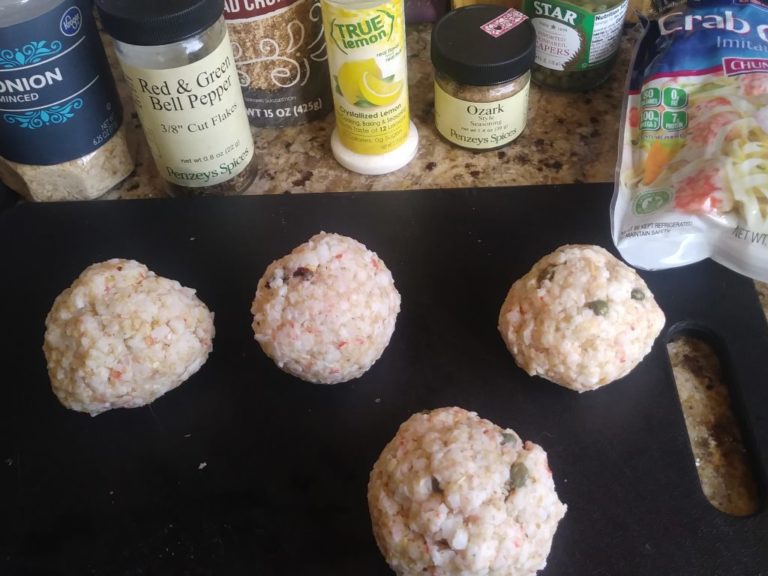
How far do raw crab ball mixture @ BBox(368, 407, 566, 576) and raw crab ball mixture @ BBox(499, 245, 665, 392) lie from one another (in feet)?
0.44

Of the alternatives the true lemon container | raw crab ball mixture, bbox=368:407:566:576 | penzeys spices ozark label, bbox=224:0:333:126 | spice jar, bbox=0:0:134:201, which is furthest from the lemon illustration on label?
raw crab ball mixture, bbox=368:407:566:576

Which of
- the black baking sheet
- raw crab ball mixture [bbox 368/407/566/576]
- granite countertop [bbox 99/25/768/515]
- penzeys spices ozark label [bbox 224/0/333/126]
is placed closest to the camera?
raw crab ball mixture [bbox 368/407/566/576]

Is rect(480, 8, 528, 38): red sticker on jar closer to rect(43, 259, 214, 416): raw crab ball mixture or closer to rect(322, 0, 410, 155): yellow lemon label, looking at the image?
rect(322, 0, 410, 155): yellow lemon label

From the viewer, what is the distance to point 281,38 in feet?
3.78

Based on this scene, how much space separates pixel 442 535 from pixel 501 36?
75 centimetres

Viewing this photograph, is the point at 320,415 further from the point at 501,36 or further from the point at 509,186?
the point at 501,36

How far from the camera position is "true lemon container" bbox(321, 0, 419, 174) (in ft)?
3.36

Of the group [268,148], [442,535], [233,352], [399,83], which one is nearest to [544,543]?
[442,535]

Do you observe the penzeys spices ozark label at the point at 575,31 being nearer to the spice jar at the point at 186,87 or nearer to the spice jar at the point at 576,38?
the spice jar at the point at 576,38

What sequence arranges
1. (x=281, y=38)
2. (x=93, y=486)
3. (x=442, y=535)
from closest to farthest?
(x=442, y=535) < (x=93, y=486) < (x=281, y=38)

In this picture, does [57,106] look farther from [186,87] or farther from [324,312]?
[324,312]

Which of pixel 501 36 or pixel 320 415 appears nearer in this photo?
pixel 320 415

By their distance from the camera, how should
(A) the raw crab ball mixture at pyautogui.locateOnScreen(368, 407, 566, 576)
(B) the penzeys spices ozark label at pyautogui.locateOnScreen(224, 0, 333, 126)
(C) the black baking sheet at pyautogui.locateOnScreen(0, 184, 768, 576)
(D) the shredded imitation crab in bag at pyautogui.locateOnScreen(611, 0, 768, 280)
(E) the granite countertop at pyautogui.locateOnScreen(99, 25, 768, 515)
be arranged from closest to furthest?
(A) the raw crab ball mixture at pyautogui.locateOnScreen(368, 407, 566, 576), (C) the black baking sheet at pyautogui.locateOnScreen(0, 184, 768, 576), (D) the shredded imitation crab in bag at pyautogui.locateOnScreen(611, 0, 768, 280), (B) the penzeys spices ozark label at pyautogui.locateOnScreen(224, 0, 333, 126), (E) the granite countertop at pyautogui.locateOnScreen(99, 25, 768, 515)

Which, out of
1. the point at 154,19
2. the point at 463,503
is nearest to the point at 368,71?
the point at 154,19
